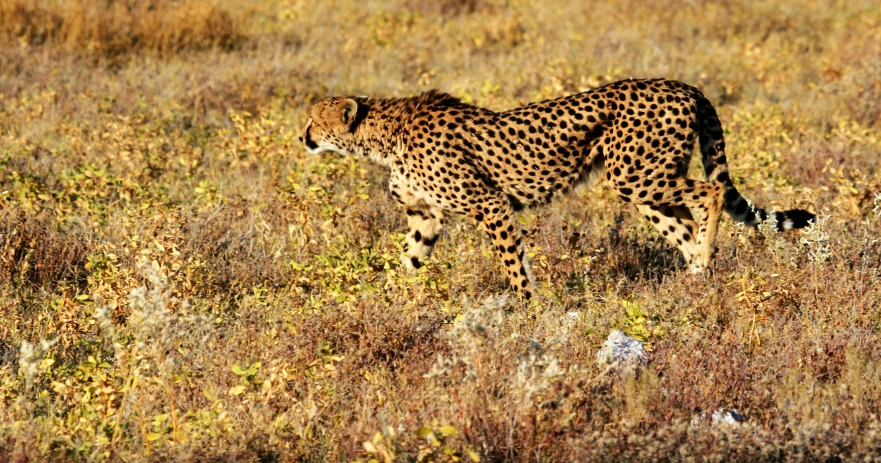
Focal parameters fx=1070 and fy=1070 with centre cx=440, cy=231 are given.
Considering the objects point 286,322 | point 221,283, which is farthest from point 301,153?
point 286,322

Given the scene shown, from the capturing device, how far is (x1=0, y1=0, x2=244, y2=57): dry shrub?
32.9ft

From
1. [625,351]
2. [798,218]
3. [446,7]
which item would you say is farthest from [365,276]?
[446,7]

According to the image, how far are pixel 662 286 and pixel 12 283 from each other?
3.27 metres

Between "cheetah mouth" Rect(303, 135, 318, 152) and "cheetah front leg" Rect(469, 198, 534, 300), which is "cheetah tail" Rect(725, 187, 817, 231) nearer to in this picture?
"cheetah front leg" Rect(469, 198, 534, 300)

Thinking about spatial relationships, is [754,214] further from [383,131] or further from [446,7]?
[446,7]

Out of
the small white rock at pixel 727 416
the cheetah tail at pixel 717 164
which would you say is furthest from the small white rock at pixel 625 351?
the cheetah tail at pixel 717 164

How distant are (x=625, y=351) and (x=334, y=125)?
2.29 metres

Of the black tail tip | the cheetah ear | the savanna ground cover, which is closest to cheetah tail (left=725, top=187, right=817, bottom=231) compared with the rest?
the black tail tip

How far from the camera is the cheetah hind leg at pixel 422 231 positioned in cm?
575

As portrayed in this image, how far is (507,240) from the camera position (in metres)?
5.34

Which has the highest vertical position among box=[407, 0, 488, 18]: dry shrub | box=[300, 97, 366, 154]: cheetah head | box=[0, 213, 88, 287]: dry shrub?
box=[300, 97, 366, 154]: cheetah head

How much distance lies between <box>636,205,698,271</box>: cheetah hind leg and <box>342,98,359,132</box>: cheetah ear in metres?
1.63

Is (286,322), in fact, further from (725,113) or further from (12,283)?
(725,113)

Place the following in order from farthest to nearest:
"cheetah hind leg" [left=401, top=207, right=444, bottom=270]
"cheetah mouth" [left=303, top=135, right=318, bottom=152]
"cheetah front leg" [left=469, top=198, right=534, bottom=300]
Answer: "cheetah mouth" [left=303, top=135, right=318, bottom=152] < "cheetah hind leg" [left=401, top=207, right=444, bottom=270] < "cheetah front leg" [left=469, top=198, right=534, bottom=300]
